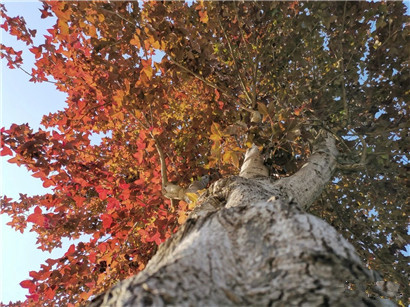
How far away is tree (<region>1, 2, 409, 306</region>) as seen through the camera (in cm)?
78

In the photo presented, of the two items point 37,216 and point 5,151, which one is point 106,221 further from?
point 5,151

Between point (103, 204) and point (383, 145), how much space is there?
17.7 feet

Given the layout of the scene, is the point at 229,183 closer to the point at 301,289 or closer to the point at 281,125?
the point at 281,125

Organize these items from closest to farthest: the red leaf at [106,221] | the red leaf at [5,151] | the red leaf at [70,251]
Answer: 1. the red leaf at [5,151]
2. the red leaf at [70,251]
3. the red leaf at [106,221]

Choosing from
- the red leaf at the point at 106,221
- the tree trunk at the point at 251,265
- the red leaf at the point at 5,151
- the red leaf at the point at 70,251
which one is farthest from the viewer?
the red leaf at the point at 106,221

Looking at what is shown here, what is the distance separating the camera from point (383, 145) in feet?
9.25

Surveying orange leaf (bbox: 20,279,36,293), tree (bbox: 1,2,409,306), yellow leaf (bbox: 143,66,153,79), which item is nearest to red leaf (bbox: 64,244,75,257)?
tree (bbox: 1,2,409,306)

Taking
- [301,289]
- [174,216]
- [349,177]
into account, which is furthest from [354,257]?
[349,177]

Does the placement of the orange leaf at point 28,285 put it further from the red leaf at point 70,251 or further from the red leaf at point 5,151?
the red leaf at point 5,151

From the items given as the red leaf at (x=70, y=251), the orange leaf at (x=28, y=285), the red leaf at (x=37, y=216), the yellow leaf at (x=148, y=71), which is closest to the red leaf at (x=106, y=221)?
the red leaf at (x=70, y=251)

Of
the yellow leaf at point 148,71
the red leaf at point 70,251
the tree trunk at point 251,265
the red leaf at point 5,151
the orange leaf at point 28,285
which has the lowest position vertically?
the tree trunk at point 251,265

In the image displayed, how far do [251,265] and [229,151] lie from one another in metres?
1.35

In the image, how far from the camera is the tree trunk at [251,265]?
2.17ft

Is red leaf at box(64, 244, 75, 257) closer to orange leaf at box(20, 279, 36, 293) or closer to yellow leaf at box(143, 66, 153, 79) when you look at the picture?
orange leaf at box(20, 279, 36, 293)
